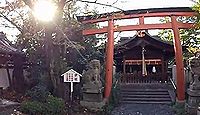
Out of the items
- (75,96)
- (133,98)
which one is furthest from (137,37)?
(75,96)

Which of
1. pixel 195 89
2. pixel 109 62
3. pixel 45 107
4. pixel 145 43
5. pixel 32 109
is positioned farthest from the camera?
pixel 145 43

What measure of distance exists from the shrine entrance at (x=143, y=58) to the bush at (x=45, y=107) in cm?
1205

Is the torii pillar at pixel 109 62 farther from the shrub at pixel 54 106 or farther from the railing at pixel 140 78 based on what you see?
the railing at pixel 140 78

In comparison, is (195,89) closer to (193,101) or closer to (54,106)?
(193,101)

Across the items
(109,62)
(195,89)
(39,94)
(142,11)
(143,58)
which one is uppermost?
(142,11)

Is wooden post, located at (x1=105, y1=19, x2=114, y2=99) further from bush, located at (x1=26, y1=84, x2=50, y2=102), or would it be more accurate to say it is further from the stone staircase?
bush, located at (x1=26, y1=84, x2=50, y2=102)

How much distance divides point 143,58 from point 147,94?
7.69 meters

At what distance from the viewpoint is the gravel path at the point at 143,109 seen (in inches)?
576

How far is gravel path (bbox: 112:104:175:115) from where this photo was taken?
48.0ft

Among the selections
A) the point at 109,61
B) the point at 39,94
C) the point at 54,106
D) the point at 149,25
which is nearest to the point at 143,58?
the point at 149,25

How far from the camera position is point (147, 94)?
18.7m

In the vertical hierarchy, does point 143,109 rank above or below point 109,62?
below

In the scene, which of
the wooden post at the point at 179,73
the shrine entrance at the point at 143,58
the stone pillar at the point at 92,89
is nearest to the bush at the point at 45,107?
the stone pillar at the point at 92,89

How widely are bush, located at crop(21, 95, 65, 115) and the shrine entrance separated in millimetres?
12047
